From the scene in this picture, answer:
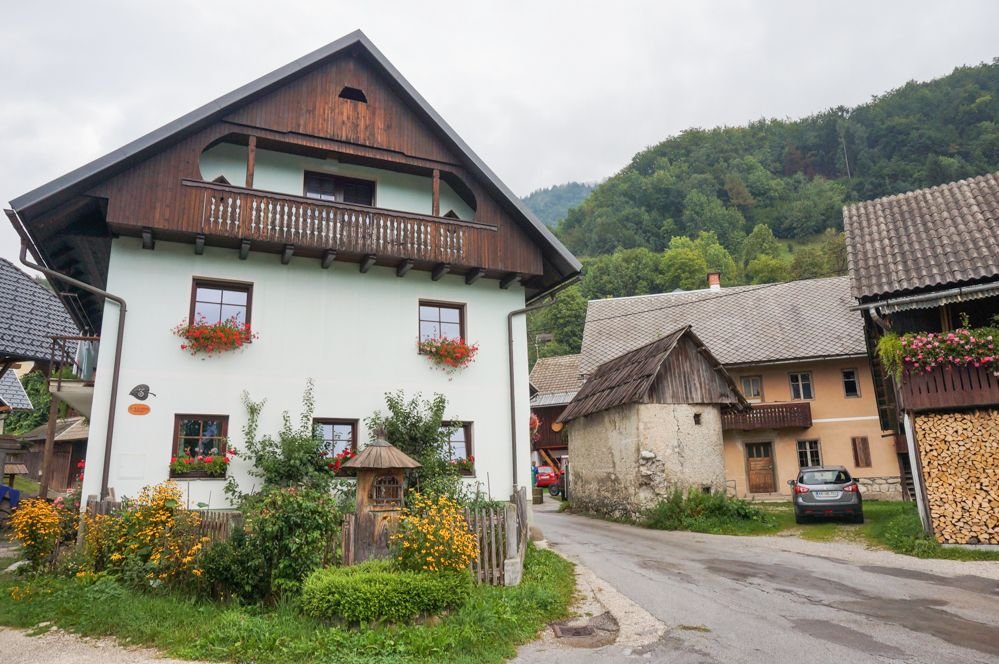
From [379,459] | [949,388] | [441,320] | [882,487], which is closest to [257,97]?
[441,320]

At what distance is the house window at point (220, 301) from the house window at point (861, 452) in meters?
25.3

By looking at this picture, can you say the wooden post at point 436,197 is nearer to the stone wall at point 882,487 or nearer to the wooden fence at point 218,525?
the wooden fence at point 218,525

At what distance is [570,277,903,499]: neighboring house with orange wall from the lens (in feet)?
92.1

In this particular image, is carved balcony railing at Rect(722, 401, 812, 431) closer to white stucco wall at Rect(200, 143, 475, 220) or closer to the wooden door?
the wooden door

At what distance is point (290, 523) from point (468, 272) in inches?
306

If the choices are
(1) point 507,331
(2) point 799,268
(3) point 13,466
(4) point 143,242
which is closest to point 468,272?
→ (1) point 507,331

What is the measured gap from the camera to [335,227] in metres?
13.6

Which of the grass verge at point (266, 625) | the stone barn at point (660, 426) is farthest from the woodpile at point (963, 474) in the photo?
the grass verge at point (266, 625)

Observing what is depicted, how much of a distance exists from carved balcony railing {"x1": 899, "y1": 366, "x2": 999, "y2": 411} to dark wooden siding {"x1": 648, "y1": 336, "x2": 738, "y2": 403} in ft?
24.8

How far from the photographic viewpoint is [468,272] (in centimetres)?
1525

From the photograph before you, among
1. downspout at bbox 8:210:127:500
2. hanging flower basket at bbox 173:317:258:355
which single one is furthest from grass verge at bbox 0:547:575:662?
hanging flower basket at bbox 173:317:258:355

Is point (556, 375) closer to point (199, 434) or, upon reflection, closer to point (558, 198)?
point (199, 434)

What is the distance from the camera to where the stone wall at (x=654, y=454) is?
20562 mm

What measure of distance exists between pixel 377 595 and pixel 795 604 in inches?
230
